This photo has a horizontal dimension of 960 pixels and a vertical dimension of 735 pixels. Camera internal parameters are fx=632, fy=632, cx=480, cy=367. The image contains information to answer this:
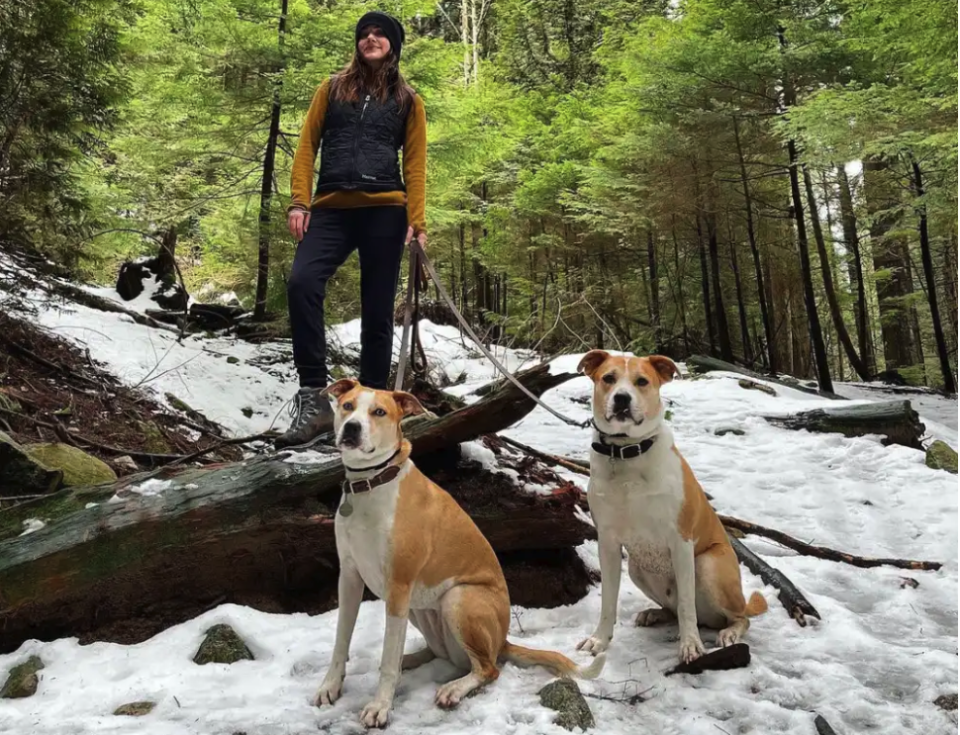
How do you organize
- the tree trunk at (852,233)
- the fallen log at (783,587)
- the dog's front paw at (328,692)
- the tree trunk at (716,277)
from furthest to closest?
the tree trunk at (852,233) < the tree trunk at (716,277) < the fallen log at (783,587) < the dog's front paw at (328,692)

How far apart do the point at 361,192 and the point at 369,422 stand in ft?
7.04

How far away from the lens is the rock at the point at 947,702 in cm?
265

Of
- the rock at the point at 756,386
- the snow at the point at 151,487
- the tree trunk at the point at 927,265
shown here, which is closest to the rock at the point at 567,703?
the snow at the point at 151,487

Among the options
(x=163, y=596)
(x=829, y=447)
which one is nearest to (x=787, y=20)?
(x=829, y=447)

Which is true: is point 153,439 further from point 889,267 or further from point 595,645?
point 889,267

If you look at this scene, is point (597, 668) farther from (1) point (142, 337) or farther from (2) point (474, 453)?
(1) point (142, 337)

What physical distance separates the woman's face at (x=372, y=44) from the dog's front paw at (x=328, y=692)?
373cm

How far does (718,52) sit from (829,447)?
7.38m

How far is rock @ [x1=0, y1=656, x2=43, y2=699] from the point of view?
268 cm

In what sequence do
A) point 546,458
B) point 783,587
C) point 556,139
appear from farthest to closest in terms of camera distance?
point 556,139 → point 546,458 → point 783,587

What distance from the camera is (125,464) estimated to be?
4906 millimetres

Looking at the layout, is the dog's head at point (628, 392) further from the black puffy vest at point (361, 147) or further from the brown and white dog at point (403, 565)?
the black puffy vest at point (361, 147)

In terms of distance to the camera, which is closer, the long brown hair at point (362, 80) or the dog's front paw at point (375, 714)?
the dog's front paw at point (375, 714)

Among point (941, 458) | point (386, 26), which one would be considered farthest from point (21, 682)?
point (941, 458)
